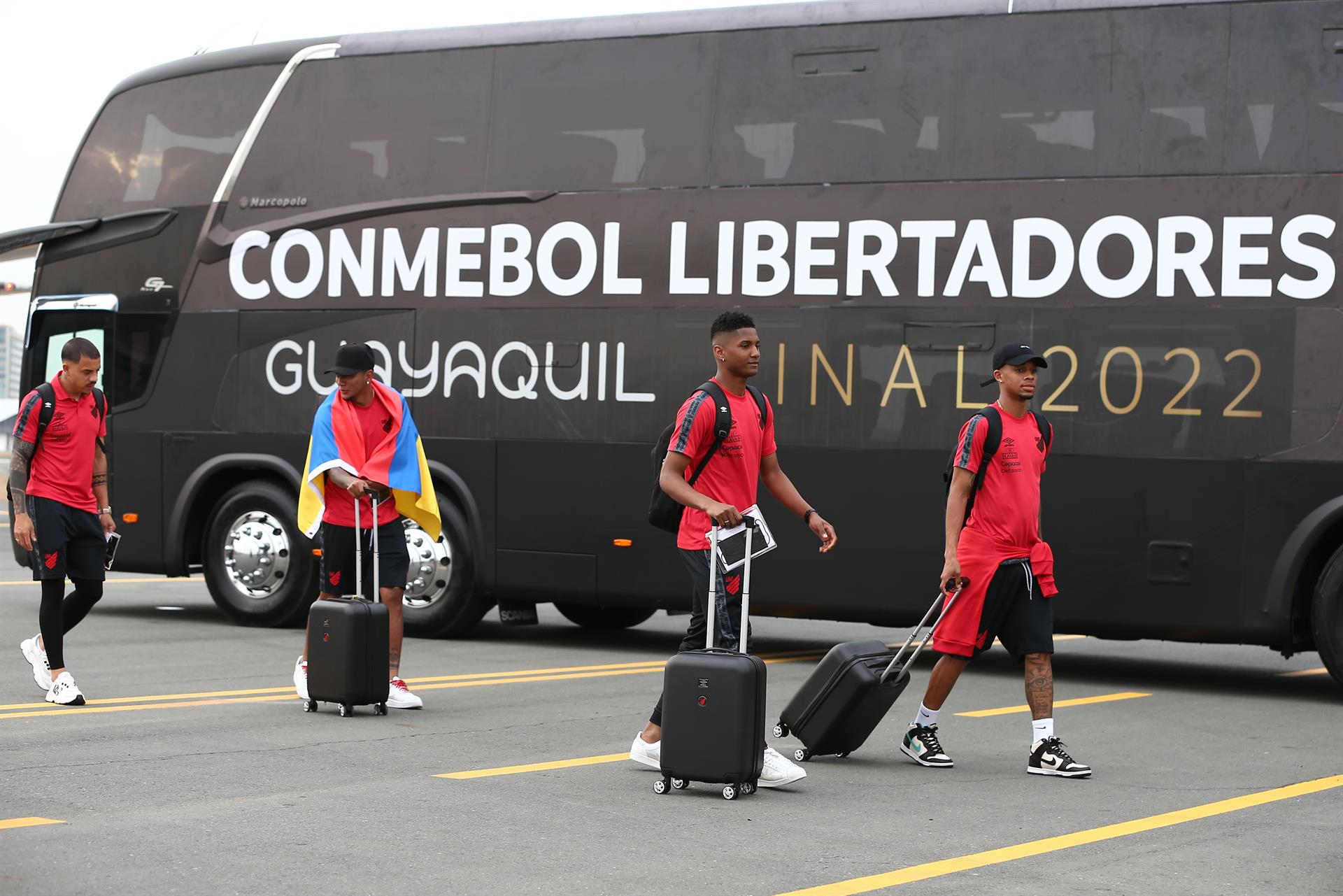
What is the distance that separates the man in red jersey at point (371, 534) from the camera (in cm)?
974

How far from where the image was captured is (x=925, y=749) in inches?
333

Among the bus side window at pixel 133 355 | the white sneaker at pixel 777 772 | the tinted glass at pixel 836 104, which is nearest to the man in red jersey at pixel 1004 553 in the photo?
the white sneaker at pixel 777 772

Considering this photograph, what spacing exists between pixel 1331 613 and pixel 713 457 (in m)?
4.90

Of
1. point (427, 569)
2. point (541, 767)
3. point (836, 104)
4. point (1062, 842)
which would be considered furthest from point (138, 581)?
point (1062, 842)

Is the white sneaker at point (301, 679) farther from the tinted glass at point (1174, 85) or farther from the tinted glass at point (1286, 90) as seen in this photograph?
the tinted glass at point (1286, 90)

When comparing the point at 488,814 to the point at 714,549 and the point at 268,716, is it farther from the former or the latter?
the point at 268,716

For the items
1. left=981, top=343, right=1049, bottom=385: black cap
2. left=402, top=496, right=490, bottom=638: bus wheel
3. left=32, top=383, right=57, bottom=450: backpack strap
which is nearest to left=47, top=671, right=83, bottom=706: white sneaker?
left=32, top=383, right=57, bottom=450: backpack strap

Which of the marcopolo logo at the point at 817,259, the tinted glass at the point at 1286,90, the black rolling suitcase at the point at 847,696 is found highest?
the tinted glass at the point at 1286,90

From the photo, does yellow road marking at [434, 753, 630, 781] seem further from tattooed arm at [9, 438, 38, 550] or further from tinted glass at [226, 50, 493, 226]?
tinted glass at [226, 50, 493, 226]

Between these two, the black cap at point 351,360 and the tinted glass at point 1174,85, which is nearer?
the black cap at point 351,360

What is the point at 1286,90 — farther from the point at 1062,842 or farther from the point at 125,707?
the point at 125,707

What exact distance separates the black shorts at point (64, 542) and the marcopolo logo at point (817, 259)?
4.19 metres

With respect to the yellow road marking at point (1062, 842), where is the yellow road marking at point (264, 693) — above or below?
below

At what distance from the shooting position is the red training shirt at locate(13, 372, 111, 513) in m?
9.63
